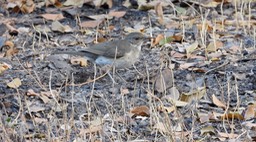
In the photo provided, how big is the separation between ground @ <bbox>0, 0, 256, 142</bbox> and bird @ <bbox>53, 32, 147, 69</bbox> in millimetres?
132

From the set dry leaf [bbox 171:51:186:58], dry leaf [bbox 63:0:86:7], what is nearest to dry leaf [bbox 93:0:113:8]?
dry leaf [bbox 63:0:86:7]

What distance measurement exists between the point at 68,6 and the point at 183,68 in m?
3.08

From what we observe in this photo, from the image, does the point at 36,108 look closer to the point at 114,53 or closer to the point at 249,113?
the point at 114,53

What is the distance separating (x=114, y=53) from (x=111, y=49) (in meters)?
0.10

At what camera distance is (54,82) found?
8805 mm

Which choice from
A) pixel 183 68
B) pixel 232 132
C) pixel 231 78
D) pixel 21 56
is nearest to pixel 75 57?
pixel 21 56

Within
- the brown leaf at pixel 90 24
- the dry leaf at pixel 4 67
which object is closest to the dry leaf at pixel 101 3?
the brown leaf at pixel 90 24

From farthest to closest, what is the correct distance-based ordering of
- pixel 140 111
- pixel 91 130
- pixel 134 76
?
pixel 134 76, pixel 140 111, pixel 91 130

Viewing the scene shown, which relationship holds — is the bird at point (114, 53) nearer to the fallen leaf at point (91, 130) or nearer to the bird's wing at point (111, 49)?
the bird's wing at point (111, 49)

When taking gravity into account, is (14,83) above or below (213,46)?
above

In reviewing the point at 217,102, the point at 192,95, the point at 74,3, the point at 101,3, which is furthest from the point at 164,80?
the point at 74,3

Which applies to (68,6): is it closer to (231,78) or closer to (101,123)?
(231,78)

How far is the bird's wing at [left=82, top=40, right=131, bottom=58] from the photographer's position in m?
9.34

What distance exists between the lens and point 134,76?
9.16 m
